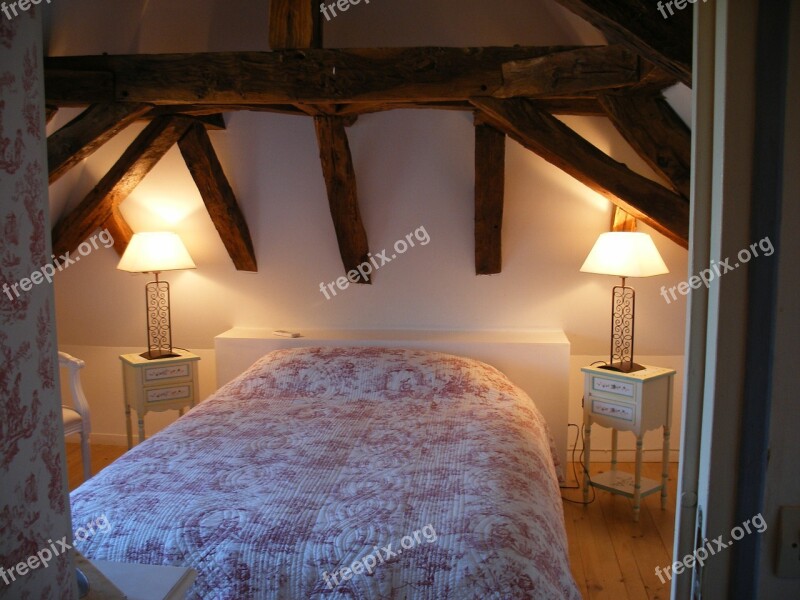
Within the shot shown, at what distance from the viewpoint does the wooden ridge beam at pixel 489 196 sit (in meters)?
3.20

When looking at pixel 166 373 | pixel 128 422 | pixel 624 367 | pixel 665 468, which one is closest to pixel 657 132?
pixel 624 367

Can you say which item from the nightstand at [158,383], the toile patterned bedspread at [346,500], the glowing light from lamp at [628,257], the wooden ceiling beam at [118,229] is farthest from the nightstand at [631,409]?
the wooden ceiling beam at [118,229]

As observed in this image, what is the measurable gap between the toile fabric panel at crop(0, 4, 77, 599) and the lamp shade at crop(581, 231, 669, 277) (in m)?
2.67

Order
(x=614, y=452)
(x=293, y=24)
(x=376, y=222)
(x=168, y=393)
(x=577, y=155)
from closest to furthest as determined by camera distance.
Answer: (x=293, y=24)
(x=577, y=155)
(x=614, y=452)
(x=168, y=393)
(x=376, y=222)

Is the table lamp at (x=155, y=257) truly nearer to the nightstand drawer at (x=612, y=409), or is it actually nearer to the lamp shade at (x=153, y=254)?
the lamp shade at (x=153, y=254)

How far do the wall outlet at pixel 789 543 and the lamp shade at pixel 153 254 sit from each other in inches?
123

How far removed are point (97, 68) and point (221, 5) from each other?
759 millimetres

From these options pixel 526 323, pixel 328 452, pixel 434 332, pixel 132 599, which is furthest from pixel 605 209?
pixel 132 599

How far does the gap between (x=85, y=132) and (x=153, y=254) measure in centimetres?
76

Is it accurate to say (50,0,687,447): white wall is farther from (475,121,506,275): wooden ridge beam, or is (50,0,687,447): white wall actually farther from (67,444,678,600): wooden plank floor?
(67,444,678,600): wooden plank floor

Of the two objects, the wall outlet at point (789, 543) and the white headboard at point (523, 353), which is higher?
the wall outlet at point (789, 543)

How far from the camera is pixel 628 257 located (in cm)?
304

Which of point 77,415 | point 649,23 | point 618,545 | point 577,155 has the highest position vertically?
point 649,23

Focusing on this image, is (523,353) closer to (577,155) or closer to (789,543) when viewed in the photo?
(577,155)
